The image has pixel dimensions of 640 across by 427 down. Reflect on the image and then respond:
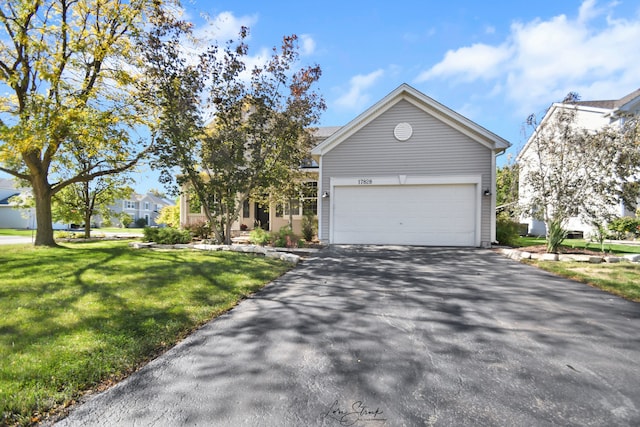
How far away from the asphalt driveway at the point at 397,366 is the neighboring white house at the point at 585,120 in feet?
21.3

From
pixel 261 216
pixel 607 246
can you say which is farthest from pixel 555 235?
pixel 261 216

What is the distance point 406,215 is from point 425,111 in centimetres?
408

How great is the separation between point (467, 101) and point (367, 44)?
23.0 feet

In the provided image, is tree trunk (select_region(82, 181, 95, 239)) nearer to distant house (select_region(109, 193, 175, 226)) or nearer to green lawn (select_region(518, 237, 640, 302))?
green lawn (select_region(518, 237, 640, 302))

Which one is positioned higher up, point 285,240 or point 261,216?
point 261,216

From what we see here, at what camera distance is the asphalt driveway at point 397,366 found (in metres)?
1.95

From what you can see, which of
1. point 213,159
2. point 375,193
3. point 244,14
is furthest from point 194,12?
point 375,193

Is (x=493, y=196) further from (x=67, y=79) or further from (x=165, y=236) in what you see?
(x=67, y=79)

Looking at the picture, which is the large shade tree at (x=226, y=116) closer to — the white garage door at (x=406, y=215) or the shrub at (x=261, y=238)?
the shrub at (x=261, y=238)

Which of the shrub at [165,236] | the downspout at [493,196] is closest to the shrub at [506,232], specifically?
the downspout at [493,196]

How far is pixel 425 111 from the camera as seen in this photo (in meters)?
11.5

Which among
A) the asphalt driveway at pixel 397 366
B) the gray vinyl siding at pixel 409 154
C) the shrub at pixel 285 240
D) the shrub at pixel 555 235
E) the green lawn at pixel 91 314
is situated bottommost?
the asphalt driveway at pixel 397 366

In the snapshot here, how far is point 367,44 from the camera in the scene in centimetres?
1037

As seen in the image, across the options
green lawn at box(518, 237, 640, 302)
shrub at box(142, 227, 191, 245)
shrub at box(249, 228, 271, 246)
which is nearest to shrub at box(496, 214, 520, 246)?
green lawn at box(518, 237, 640, 302)
